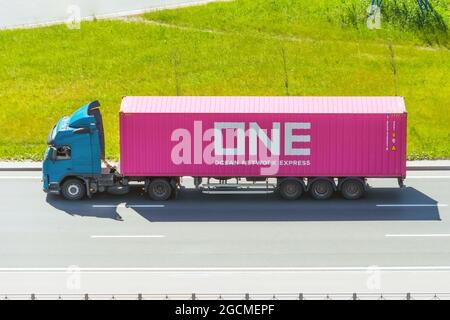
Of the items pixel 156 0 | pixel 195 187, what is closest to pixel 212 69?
pixel 156 0

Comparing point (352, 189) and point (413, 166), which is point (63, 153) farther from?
point (413, 166)

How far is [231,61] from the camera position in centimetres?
4519

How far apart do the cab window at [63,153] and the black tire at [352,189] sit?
9587 millimetres

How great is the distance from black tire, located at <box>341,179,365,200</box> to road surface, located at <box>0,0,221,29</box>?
75.1ft

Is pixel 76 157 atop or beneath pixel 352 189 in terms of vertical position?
atop

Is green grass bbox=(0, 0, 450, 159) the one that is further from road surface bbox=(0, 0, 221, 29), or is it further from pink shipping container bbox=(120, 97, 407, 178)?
pink shipping container bbox=(120, 97, 407, 178)

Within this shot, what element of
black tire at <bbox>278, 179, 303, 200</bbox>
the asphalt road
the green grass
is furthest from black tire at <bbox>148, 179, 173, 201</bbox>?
the green grass

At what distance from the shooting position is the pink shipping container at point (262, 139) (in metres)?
30.7

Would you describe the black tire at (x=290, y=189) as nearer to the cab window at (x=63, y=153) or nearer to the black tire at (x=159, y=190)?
the black tire at (x=159, y=190)

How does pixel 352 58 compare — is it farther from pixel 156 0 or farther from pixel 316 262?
pixel 316 262

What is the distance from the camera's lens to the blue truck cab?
31.2 meters

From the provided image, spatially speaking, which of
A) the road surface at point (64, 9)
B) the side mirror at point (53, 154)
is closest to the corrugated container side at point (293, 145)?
the side mirror at point (53, 154)

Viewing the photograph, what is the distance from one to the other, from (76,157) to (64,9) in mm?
21806

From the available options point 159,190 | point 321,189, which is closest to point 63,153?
point 159,190
